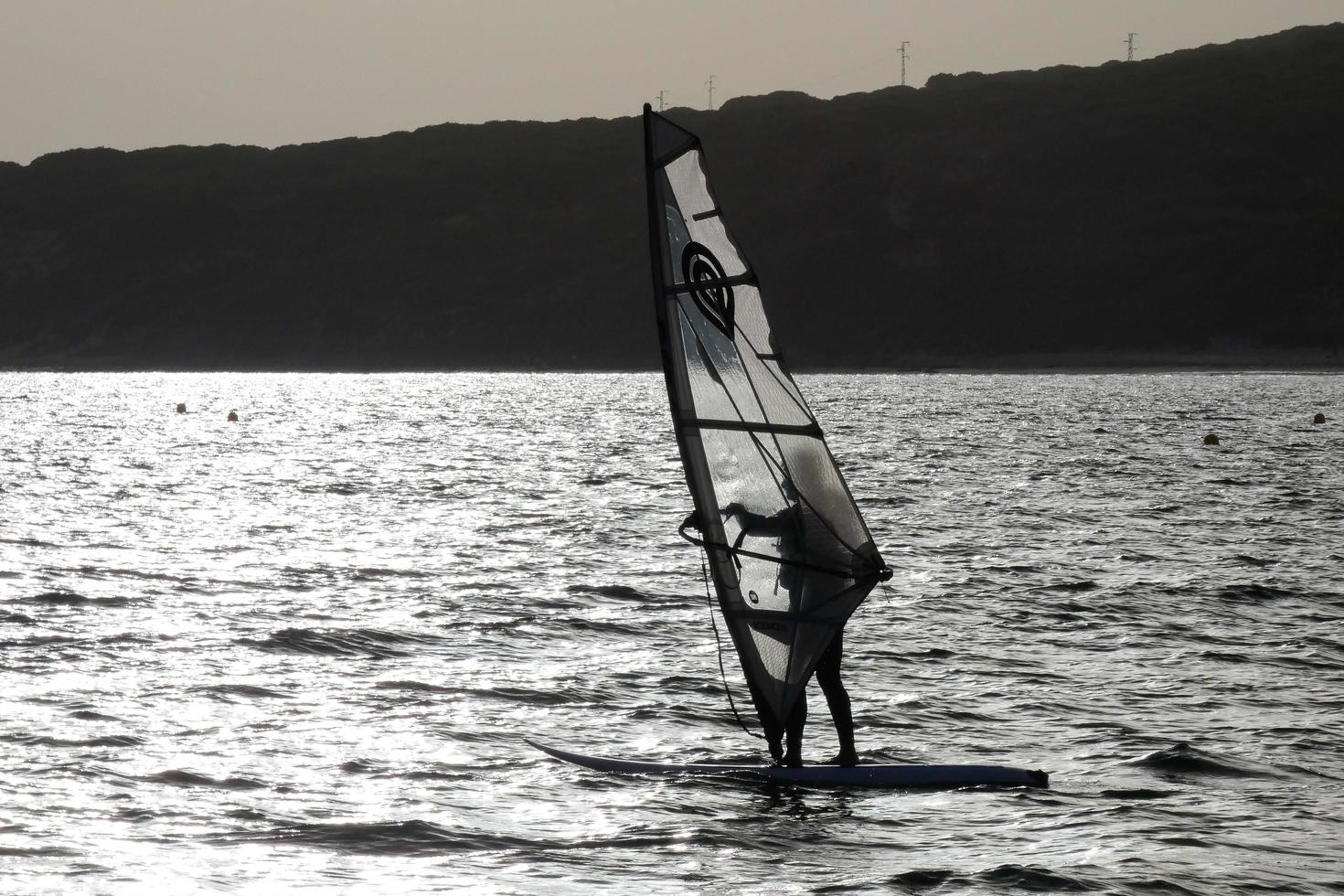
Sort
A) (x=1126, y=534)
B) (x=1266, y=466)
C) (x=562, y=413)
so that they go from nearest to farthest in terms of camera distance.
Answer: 1. (x=1126, y=534)
2. (x=1266, y=466)
3. (x=562, y=413)

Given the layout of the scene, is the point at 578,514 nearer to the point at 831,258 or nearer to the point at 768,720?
the point at 768,720

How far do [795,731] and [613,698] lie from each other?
3.61 meters

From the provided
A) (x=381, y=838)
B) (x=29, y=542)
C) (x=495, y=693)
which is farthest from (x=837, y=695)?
(x=29, y=542)

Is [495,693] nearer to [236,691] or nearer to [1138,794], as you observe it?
[236,691]

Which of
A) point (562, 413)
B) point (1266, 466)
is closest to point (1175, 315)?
point (562, 413)

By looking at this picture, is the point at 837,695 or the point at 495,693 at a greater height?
the point at 837,695

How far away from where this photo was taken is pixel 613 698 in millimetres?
16250

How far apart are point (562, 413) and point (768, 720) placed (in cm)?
9242

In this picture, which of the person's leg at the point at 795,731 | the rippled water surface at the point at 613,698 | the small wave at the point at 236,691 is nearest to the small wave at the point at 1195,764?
the rippled water surface at the point at 613,698

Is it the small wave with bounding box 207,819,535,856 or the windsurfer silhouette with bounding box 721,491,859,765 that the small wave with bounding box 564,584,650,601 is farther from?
the small wave with bounding box 207,819,535,856

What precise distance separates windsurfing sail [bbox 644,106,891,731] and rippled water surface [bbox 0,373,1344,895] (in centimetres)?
126

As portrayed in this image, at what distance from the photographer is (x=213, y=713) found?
1498 centimetres

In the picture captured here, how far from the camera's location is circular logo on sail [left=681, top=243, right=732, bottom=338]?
41.2ft

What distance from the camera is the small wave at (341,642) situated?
18.5 m
